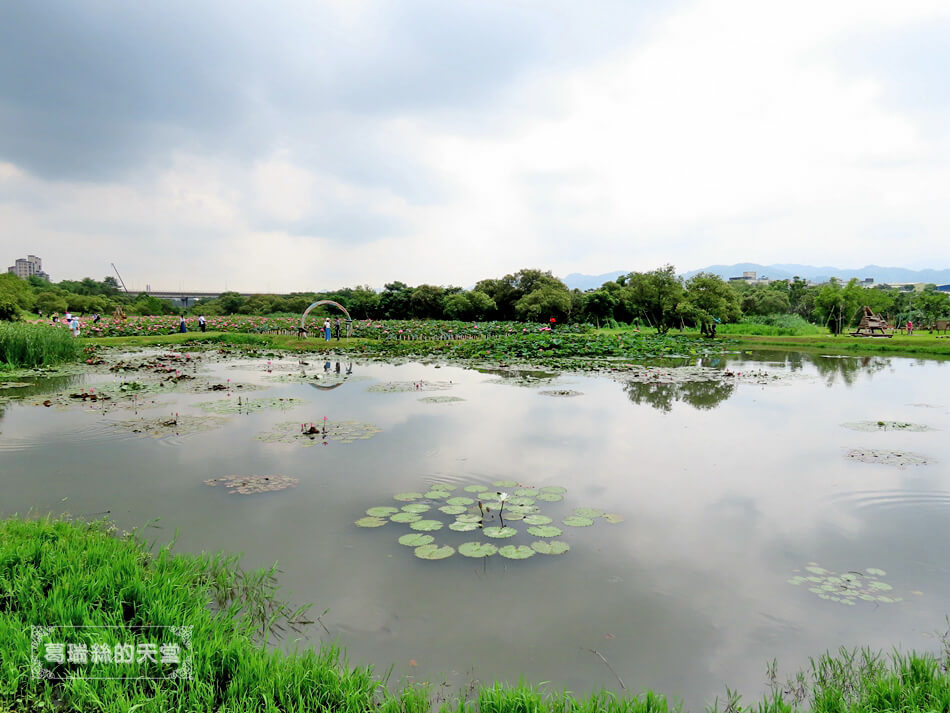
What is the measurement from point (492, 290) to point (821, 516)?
5347 cm

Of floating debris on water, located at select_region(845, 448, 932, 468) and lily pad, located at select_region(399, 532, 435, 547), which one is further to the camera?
floating debris on water, located at select_region(845, 448, 932, 468)

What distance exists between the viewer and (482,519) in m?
5.52

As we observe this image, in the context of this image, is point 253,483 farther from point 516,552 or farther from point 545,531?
point 545,531

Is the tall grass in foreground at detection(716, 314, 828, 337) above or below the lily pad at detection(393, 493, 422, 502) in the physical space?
above

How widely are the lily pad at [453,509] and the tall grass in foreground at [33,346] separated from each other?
697 inches

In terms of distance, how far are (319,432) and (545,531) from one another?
5.35 meters

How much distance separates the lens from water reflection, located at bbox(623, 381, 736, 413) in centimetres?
1262

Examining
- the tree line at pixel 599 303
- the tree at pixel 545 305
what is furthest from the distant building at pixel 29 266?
the tree at pixel 545 305

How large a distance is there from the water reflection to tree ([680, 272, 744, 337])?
66.1 ft

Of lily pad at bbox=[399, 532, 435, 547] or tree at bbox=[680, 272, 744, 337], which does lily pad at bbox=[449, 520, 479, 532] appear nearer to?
lily pad at bbox=[399, 532, 435, 547]

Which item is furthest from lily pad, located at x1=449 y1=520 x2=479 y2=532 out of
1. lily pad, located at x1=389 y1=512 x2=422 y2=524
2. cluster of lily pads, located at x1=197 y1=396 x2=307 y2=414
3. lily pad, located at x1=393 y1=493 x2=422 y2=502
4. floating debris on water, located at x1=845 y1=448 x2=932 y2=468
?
cluster of lily pads, located at x1=197 y1=396 x2=307 y2=414

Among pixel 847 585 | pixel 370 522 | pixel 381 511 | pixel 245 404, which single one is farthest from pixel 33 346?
pixel 847 585

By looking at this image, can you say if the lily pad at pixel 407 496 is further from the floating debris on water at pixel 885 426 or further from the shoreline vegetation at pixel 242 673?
the floating debris on water at pixel 885 426

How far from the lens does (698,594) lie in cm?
425
